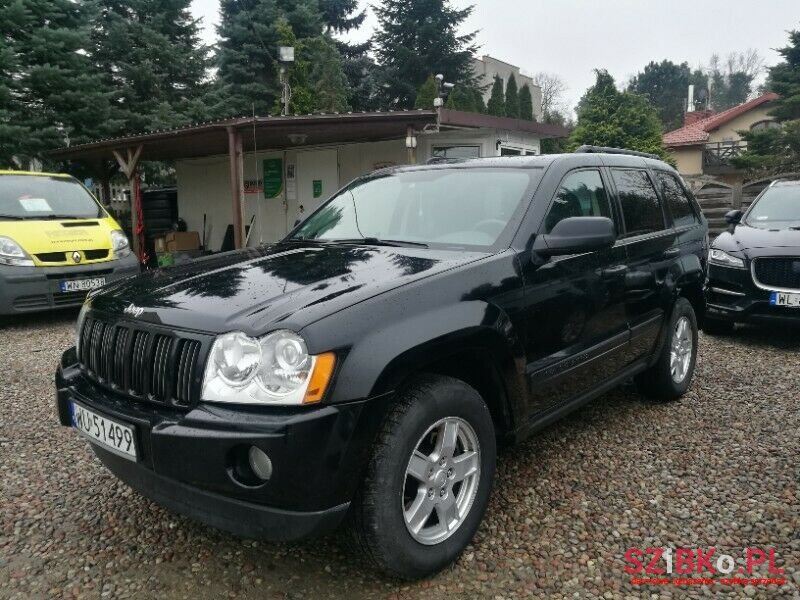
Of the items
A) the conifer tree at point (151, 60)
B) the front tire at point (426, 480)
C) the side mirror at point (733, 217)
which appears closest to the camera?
the front tire at point (426, 480)

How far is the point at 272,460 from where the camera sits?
196 cm

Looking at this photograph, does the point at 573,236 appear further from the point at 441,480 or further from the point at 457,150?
the point at 457,150

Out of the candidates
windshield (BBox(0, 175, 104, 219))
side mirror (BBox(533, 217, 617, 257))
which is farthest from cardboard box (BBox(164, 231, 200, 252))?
side mirror (BBox(533, 217, 617, 257))

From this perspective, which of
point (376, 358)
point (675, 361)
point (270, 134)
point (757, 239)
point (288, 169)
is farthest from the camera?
point (288, 169)

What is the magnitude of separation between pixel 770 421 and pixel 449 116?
7.27 metres

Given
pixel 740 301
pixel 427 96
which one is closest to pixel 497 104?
pixel 427 96

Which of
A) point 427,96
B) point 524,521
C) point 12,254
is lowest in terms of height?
point 524,521

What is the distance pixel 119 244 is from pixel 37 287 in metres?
1.11

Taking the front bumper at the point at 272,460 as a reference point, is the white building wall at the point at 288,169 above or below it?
above

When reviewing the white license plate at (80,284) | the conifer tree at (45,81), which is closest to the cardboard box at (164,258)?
the conifer tree at (45,81)

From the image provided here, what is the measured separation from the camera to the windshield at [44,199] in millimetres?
7124

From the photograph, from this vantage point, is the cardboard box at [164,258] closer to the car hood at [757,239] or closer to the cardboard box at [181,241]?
the cardboard box at [181,241]

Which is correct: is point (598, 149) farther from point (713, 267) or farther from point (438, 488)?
point (713, 267)

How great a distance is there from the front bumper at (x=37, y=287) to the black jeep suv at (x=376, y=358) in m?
4.19
